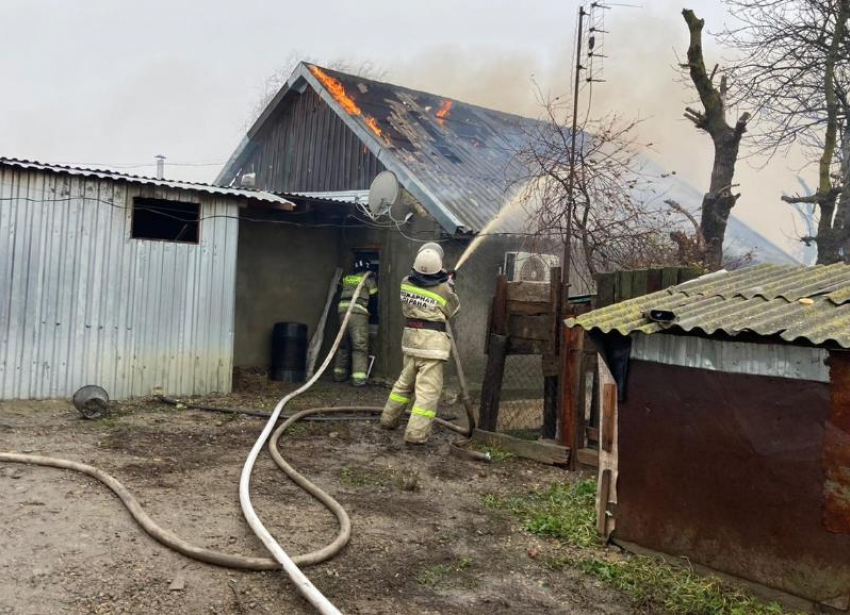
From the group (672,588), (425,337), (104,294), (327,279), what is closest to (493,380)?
(425,337)

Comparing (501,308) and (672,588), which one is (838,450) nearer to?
(672,588)

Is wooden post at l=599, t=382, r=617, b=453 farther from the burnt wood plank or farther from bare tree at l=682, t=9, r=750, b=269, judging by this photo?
bare tree at l=682, t=9, r=750, b=269

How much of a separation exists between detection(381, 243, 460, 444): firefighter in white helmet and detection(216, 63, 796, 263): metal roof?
7.34 feet

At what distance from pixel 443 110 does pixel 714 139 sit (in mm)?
5927

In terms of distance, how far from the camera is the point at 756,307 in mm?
4527

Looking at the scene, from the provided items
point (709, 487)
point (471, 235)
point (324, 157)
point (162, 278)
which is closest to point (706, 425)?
point (709, 487)

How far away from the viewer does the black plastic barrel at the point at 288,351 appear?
38.5ft

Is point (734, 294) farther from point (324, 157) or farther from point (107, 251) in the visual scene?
point (324, 157)

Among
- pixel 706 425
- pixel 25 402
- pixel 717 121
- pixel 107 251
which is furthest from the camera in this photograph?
pixel 717 121

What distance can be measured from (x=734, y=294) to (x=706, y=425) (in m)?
Result: 1.07

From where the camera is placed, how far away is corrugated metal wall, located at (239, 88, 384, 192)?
1269 cm

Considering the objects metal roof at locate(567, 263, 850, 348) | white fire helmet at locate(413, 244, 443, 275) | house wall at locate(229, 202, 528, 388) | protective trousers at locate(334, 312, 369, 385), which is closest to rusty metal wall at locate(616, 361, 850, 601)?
metal roof at locate(567, 263, 850, 348)

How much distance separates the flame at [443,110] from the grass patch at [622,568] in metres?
9.99

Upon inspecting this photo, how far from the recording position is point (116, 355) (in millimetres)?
9367
